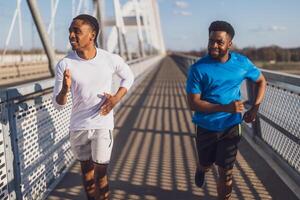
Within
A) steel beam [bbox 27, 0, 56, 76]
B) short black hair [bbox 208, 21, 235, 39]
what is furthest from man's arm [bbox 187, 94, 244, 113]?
steel beam [bbox 27, 0, 56, 76]

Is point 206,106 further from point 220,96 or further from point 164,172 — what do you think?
point 164,172

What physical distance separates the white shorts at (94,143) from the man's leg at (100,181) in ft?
0.23

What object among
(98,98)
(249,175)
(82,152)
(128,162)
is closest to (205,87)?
(98,98)

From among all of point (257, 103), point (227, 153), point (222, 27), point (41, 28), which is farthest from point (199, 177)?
point (41, 28)

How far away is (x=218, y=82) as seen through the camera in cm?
366

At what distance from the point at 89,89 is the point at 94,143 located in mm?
425

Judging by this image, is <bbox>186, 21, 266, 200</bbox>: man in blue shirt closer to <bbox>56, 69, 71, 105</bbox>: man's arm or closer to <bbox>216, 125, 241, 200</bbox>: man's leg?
<bbox>216, 125, 241, 200</bbox>: man's leg

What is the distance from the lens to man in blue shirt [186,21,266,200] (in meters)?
3.64

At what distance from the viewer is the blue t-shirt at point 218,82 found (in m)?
3.65

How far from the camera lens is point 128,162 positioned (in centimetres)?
600

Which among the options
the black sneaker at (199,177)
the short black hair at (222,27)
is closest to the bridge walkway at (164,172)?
the black sneaker at (199,177)

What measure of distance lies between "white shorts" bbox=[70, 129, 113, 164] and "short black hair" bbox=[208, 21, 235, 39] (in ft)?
3.74

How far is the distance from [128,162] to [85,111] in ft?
8.46

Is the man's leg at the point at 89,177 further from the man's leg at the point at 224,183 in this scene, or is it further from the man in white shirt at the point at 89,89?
the man's leg at the point at 224,183
